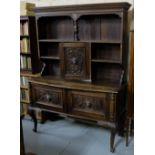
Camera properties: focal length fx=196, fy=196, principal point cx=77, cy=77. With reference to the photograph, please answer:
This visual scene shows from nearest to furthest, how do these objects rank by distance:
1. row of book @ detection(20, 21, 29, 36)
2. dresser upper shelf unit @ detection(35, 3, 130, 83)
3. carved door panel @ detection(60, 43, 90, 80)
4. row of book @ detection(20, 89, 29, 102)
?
1. dresser upper shelf unit @ detection(35, 3, 130, 83)
2. carved door panel @ detection(60, 43, 90, 80)
3. row of book @ detection(20, 21, 29, 36)
4. row of book @ detection(20, 89, 29, 102)

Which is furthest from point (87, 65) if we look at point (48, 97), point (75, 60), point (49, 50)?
point (49, 50)

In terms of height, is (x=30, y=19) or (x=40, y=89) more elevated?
(x=30, y=19)

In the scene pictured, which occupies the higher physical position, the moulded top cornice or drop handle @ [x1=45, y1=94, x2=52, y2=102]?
the moulded top cornice

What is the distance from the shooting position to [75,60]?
2529 millimetres

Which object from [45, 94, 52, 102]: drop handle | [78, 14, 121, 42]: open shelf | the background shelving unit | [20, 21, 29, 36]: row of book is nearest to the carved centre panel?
[78, 14, 121, 42]: open shelf

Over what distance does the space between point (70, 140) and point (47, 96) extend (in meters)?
0.66

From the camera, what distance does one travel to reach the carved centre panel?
8.14ft

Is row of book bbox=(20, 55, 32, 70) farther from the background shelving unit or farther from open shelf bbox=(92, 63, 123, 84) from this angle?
open shelf bbox=(92, 63, 123, 84)

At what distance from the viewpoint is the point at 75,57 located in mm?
2523

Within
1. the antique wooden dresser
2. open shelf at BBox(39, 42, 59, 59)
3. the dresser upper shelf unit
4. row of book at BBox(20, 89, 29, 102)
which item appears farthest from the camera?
row of book at BBox(20, 89, 29, 102)
